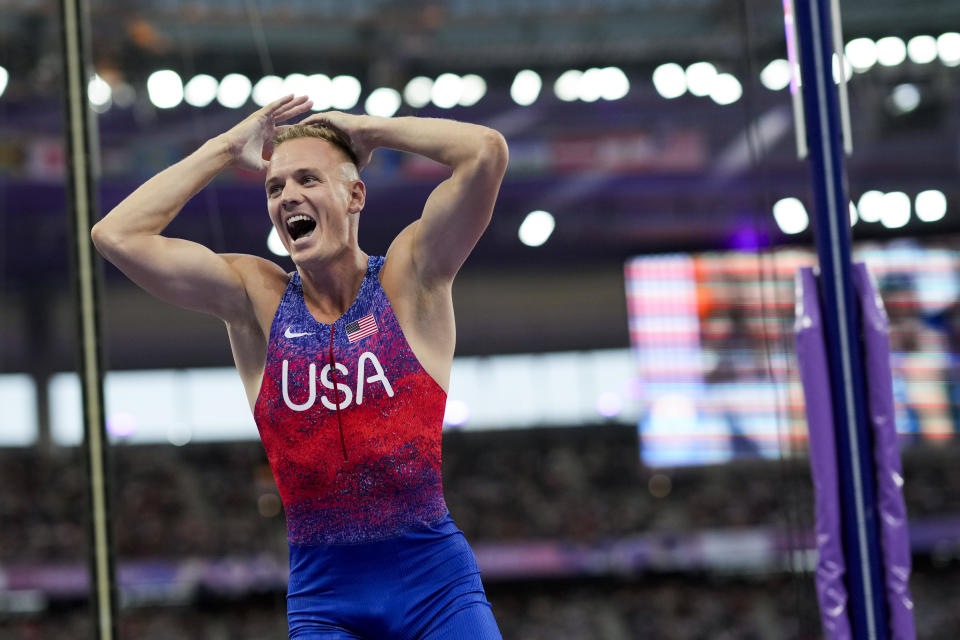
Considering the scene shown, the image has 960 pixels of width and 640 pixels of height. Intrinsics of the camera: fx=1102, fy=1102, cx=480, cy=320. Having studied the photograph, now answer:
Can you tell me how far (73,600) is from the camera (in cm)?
1199

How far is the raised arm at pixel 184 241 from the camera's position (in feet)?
6.56

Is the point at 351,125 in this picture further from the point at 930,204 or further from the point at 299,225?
the point at 930,204

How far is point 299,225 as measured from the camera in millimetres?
2023

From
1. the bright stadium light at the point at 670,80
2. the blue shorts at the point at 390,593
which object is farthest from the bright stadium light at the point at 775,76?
the blue shorts at the point at 390,593

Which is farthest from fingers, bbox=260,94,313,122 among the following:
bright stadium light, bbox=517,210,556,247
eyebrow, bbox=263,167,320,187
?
bright stadium light, bbox=517,210,556,247

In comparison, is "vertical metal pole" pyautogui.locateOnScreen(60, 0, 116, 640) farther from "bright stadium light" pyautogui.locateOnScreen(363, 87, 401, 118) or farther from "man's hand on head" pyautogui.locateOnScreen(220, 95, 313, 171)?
"bright stadium light" pyautogui.locateOnScreen(363, 87, 401, 118)

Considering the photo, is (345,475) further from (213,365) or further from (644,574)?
(213,365)

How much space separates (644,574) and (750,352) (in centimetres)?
295

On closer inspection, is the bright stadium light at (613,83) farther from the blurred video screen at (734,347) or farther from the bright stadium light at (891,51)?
the bright stadium light at (891,51)

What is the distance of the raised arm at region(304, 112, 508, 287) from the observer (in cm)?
196

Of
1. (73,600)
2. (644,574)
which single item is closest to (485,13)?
(644,574)

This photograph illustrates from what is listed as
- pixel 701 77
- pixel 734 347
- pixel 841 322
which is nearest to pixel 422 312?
pixel 841 322

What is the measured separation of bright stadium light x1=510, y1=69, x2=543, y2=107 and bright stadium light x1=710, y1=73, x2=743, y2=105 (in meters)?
2.09

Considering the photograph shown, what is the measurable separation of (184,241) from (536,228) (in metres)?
11.6
